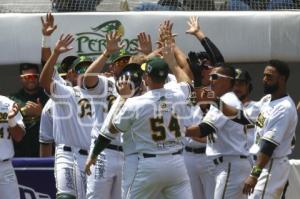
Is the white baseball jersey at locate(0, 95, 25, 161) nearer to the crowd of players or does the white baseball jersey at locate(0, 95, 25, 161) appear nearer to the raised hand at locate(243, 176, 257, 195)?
the crowd of players

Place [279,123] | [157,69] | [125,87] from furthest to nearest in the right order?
[125,87]
[279,123]
[157,69]

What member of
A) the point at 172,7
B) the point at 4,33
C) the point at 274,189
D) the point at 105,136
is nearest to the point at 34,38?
the point at 4,33

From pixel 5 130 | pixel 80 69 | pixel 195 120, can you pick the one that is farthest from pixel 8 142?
pixel 195 120

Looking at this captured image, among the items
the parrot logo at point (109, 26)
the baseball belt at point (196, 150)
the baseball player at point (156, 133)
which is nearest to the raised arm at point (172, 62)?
the baseball player at point (156, 133)

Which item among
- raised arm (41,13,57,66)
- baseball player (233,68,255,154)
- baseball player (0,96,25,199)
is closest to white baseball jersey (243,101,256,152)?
baseball player (233,68,255,154)

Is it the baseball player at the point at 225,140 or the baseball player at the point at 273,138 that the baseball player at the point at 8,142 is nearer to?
the baseball player at the point at 225,140

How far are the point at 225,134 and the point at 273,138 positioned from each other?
81cm

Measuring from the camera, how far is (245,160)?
9.52 meters

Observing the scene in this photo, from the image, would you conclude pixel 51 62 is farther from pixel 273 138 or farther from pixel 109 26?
pixel 109 26

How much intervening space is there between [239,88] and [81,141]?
164 cm

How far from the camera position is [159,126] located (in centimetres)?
866

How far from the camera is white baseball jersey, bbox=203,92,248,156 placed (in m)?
9.33

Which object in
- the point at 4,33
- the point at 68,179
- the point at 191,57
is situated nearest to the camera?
the point at 68,179

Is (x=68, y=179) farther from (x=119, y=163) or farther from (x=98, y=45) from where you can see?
(x=98, y=45)
